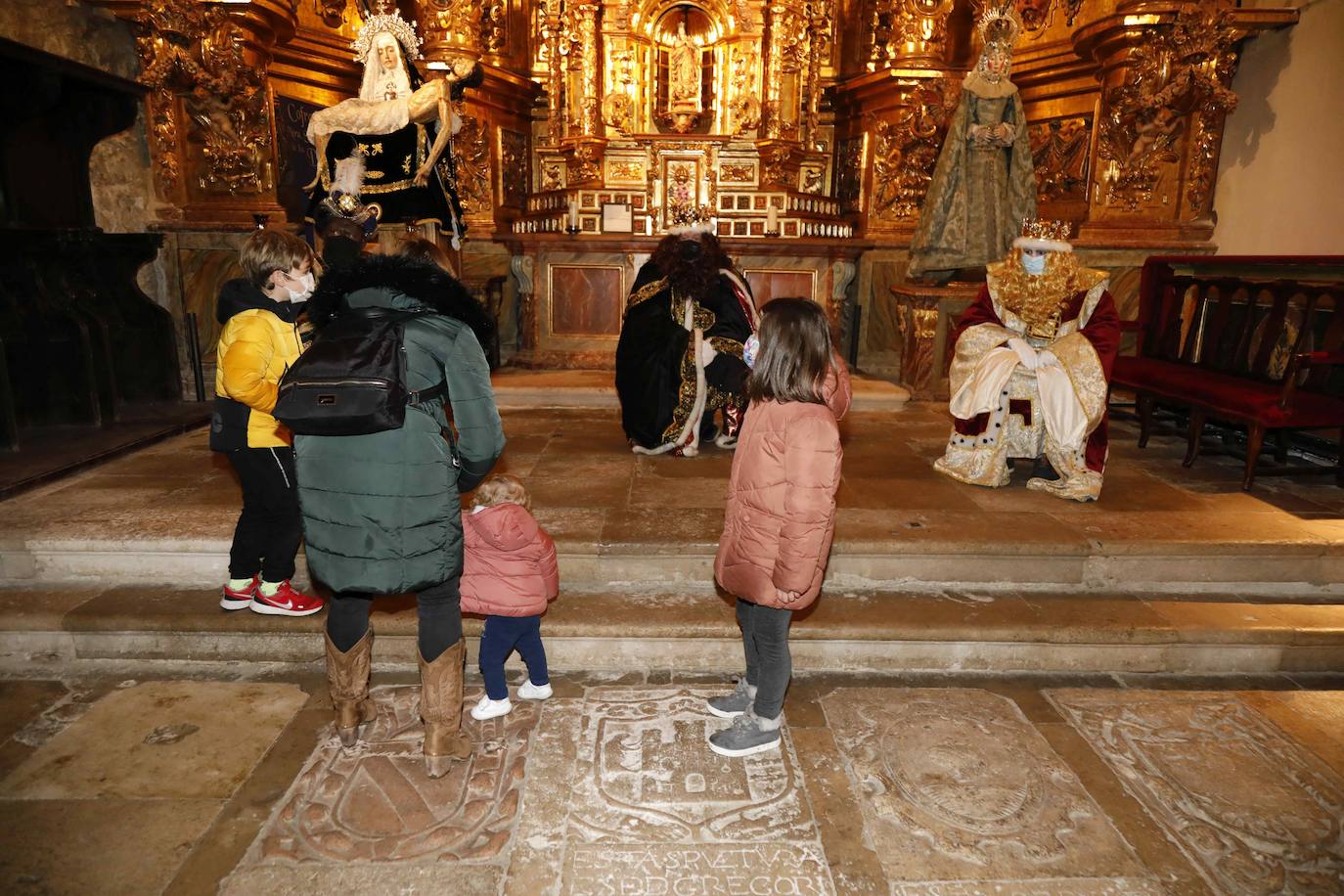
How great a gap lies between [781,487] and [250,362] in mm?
2266

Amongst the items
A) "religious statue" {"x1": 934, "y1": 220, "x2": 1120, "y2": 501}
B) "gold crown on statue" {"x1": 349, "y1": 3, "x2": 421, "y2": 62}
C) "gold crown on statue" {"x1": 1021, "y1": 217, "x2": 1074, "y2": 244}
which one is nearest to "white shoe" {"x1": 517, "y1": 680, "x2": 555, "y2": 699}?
"religious statue" {"x1": 934, "y1": 220, "x2": 1120, "y2": 501}

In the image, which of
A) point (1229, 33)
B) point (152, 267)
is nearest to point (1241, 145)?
point (1229, 33)

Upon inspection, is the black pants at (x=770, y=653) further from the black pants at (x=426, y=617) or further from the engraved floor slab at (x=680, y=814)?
the black pants at (x=426, y=617)

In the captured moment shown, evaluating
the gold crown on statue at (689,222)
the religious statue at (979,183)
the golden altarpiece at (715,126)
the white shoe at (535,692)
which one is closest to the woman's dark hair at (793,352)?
the white shoe at (535,692)

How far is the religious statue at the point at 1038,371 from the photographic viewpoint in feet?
17.5

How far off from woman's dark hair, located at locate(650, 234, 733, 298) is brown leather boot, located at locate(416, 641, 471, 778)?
11.5ft

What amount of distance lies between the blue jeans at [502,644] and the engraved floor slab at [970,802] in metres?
1.30

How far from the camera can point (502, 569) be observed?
10.7 ft

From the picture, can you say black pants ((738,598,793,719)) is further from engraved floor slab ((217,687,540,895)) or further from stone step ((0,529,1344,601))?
stone step ((0,529,1344,601))

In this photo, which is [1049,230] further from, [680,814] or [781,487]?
[680,814]

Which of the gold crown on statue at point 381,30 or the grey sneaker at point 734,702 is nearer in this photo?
the grey sneaker at point 734,702

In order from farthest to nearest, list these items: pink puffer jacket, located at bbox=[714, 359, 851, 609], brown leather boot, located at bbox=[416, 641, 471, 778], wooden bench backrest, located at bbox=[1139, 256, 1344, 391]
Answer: wooden bench backrest, located at bbox=[1139, 256, 1344, 391]
brown leather boot, located at bbox=[416, 641, 471, 778]
pink puffer jacket, located at bbox=[714, 359, 851, 609]

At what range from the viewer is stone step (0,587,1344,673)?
12.9 ft

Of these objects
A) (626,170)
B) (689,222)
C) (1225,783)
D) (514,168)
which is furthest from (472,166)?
(1225,783)
